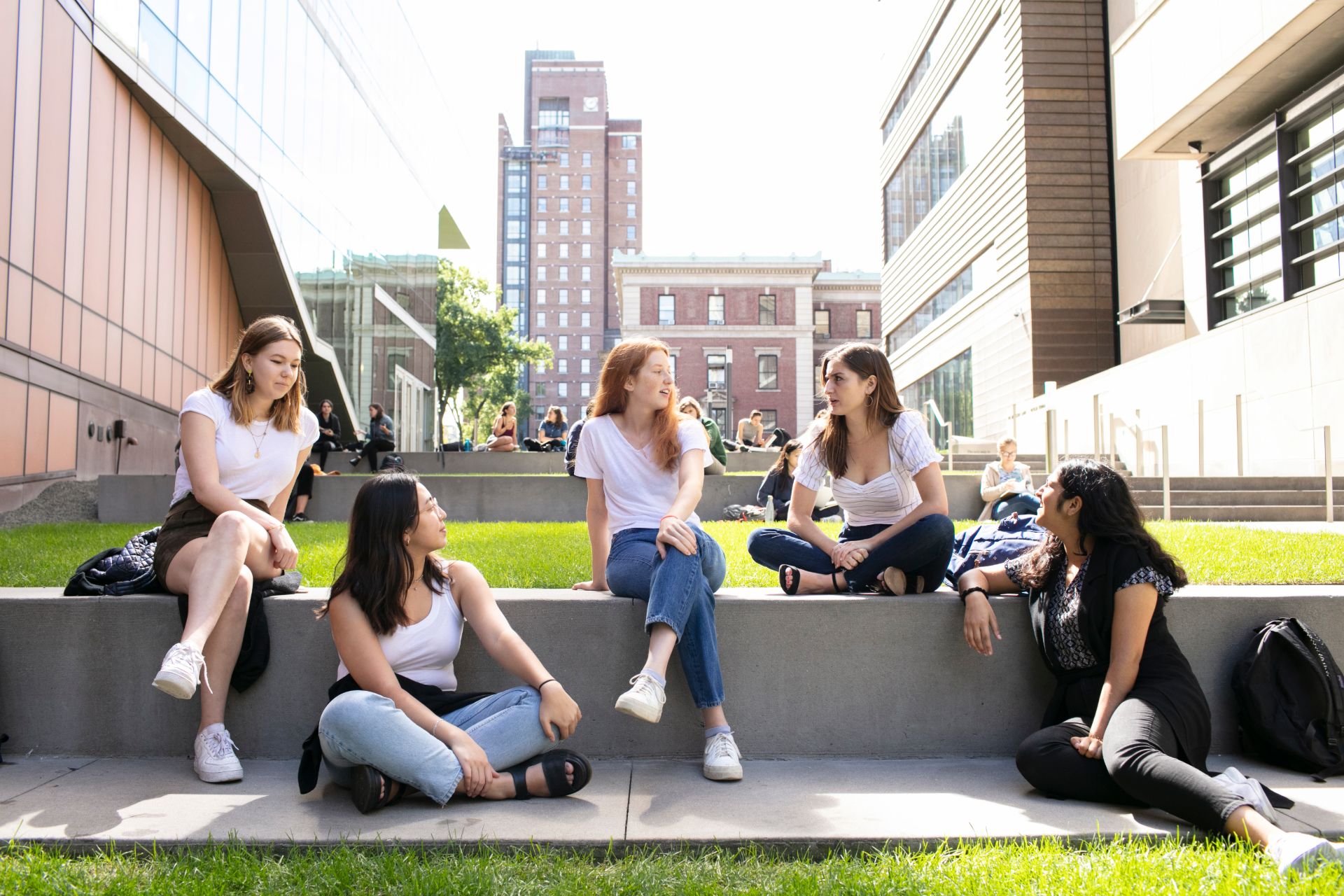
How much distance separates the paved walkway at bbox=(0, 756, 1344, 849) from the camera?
10.7 feet

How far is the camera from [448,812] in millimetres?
3506

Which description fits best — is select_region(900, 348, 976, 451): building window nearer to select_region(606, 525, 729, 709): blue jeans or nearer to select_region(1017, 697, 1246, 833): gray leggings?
select_region(606, 525, 729, 709): blue jeans

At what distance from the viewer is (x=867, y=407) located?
4.79 meters

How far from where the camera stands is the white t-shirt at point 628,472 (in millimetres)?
4652

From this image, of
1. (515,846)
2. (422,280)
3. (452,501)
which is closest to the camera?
(515,846)

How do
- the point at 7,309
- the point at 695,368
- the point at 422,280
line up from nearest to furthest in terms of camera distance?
the point at 7,309
the point at 422,280
the point at 695,368

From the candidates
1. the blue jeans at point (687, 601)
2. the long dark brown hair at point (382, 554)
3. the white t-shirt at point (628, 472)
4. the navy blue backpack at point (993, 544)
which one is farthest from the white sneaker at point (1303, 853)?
the long dark brown hair at point (382, 554)

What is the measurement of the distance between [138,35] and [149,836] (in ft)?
56.4

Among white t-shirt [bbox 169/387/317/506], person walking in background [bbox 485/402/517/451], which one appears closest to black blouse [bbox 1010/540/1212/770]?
white t-shirt [bbox 169/387/317/506]

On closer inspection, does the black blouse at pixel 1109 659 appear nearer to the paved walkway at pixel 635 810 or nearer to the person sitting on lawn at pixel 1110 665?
the person sitting on lawn at pixel 1110 665

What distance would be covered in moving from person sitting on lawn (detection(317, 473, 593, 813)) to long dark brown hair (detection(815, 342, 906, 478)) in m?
1.78

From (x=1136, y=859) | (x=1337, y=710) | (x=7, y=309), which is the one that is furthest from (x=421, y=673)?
(x=7, y=309)

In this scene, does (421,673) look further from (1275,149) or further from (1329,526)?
(1275,149)

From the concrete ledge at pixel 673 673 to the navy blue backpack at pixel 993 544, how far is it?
1.02 ft
